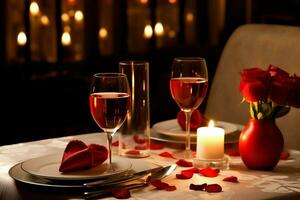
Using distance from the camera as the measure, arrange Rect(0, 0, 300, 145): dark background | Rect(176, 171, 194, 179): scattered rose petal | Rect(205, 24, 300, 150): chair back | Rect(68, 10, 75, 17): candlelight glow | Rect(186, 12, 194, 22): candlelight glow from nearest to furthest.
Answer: Rect(176, 171, 194, 179): scattered rose petal, Rect(205, 24, 300, 150): chair back, Rect(0, 0, 300, 145): dark background, Rect(68, 10, 75, 17): candlelight glow, Rect(186, 12, 194, 22): candlelight glow

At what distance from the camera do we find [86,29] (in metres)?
3.88

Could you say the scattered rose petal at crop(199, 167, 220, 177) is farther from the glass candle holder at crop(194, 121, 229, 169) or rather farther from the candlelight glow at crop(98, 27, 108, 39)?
the candlelight glow at crop(98, 27, 108, 39)

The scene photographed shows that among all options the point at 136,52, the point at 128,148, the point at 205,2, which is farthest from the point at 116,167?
the point at 205,2

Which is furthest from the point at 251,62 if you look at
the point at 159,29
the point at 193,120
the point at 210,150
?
A: the point at 159,29

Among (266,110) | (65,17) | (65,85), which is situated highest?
(65,17)

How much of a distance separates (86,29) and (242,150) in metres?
2.58

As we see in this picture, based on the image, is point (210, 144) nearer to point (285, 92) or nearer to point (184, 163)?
point (184, 163)

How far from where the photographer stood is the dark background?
3.54 meters

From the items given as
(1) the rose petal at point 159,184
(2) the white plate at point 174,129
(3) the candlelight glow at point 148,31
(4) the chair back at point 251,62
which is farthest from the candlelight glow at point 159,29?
(1) the rose petal at point 159,184

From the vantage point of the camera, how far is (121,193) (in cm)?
118

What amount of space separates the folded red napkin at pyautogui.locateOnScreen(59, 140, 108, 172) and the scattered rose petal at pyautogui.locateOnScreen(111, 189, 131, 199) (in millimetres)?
89

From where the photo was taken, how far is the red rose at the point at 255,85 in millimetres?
1350

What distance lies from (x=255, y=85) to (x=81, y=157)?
0.37 m

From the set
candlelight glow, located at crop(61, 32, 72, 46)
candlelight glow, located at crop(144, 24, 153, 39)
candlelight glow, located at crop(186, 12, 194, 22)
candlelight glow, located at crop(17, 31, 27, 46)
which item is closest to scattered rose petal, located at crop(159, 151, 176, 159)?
candlelight glow, located at crop(17, 31, 27, 46)
